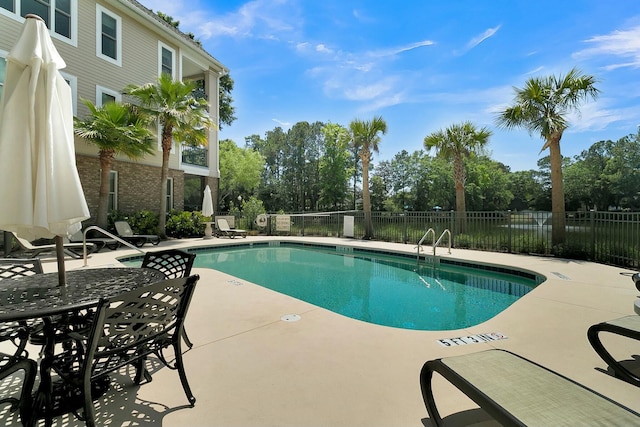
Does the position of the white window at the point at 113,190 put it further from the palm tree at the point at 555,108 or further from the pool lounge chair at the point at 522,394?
the palm tree at the point at 555,108

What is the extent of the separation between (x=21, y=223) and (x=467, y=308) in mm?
5441

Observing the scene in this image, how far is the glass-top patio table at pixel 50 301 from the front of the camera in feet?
5.41

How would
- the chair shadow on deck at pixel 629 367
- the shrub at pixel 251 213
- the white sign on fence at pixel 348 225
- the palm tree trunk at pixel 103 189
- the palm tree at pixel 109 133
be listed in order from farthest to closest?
the shrub at pixel 251 213
the white sign on fence at pixel 348 225
the palm tree trunk at pixel 103 189
the palm tree at pixel 109 133
the chair shadow on deck at pixel 629 367

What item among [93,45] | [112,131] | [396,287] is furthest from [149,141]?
[396,287]

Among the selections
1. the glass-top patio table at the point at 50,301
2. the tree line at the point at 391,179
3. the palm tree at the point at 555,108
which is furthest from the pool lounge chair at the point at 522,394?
the tree line at the point at 391,179

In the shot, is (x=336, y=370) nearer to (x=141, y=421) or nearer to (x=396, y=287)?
(x=141, y=421)

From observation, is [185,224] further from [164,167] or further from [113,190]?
[113,190]

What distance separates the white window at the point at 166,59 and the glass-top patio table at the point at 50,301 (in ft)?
46.2

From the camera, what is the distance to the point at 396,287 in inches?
252

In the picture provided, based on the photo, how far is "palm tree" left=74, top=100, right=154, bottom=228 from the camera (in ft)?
31.7

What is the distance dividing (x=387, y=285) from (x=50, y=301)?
226 inches

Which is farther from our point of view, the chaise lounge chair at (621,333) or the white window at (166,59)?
the white window at (166,59)

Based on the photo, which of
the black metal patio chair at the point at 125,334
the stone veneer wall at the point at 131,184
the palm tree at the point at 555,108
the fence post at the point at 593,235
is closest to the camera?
the black metal patio chair at the point at 125,334

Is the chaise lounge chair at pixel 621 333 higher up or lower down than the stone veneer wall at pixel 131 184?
lower down
